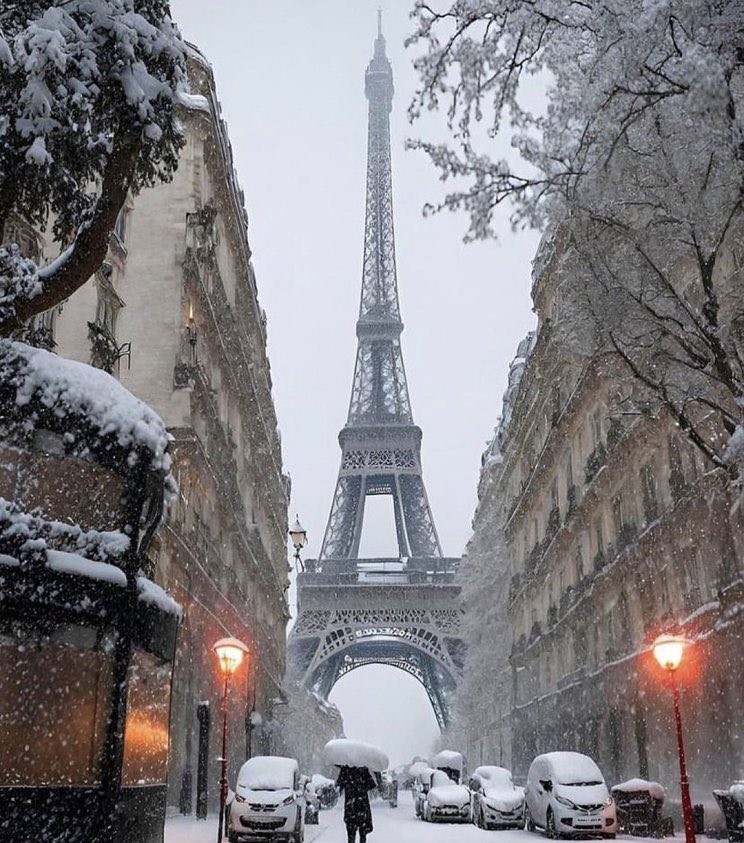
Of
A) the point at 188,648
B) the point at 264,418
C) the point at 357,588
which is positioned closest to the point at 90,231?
the point at 188,648

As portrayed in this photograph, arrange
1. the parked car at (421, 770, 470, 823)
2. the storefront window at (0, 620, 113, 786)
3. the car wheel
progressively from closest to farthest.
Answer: the storefront window at (0, 620, 113, 786) → the car wheel → the parked car at (421, 770, 470, 823)

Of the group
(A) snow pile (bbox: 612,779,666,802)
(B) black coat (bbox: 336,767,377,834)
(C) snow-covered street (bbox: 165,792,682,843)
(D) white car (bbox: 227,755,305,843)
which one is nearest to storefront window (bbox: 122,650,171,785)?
(B) black coat (bbox: 336,767,377,834)

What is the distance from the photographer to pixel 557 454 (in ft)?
131

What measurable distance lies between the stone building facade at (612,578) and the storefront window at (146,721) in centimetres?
708

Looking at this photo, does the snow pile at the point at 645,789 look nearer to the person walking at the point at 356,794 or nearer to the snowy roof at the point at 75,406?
the person walking at the point at 356,794

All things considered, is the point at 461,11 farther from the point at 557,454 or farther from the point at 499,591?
the point at 499,591

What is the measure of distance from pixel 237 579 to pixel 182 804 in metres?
12.1

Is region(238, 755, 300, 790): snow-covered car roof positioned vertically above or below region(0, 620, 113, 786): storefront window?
below

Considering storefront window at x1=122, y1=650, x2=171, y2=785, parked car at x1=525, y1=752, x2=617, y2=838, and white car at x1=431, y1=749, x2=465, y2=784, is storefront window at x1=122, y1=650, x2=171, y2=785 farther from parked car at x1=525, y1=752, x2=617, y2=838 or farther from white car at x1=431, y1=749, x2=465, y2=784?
white car at x1=431, y1=749, x2=465, y2=784

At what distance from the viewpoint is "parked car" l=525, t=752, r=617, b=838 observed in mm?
19547

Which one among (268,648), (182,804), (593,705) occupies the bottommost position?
(182,804)

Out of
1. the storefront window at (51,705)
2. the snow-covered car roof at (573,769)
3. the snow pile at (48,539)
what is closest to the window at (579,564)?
the snow-covered car roof at (573,769)

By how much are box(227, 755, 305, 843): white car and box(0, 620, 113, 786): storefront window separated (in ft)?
35.2

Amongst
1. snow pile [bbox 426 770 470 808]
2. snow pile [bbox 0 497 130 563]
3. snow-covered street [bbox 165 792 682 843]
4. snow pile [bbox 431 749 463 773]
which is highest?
snow pile [bbox 0 497 130 563]
